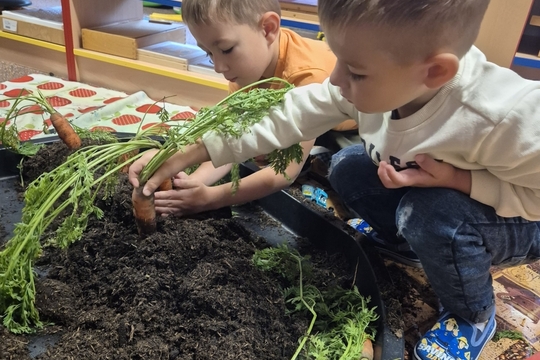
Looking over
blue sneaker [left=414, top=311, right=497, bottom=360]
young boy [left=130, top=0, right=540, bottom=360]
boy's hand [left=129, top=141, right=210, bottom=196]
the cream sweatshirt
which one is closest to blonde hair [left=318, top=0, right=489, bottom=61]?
young boy [left=130, top=0, right=540, bottom=360]

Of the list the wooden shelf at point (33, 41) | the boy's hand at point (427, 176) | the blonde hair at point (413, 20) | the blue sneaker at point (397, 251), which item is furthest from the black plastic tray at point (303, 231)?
the wooden shelf at point (33, 41)

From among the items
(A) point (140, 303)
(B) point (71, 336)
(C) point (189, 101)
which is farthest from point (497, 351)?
(C) point (189, 101)

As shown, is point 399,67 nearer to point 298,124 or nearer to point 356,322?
point 298,124

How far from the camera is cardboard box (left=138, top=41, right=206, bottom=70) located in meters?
2.14

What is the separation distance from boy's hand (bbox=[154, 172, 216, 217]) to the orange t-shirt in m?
0.41

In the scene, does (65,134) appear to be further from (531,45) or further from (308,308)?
(531,45)

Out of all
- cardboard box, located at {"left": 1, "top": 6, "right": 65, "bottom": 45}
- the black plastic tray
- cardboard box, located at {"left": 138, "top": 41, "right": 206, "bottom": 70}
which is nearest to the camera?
the black plastic tray

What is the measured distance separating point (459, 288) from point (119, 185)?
2.64 ft

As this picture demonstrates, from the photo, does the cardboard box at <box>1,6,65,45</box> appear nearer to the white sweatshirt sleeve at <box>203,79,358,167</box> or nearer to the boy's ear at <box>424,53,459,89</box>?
the white sweatshirt sleeve at <box>203,79,358,167</box>

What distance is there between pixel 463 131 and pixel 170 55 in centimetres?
166

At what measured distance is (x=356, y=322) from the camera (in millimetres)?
896

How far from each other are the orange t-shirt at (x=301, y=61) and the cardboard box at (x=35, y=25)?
1498 mm

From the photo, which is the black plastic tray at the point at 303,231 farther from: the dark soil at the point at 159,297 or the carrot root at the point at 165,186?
the carrot root at the point at 165,186

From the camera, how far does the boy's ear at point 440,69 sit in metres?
0.70
